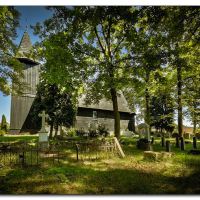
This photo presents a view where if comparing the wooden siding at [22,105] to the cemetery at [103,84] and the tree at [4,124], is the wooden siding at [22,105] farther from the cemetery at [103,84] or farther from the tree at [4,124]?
the cemetery at [103,84]

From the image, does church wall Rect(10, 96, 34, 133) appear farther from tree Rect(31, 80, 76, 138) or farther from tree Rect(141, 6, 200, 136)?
tree Rect(141, 6, 200, 136)

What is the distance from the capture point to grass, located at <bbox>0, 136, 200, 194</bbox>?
16.5 feet

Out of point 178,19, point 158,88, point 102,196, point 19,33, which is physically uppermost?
point 19,33

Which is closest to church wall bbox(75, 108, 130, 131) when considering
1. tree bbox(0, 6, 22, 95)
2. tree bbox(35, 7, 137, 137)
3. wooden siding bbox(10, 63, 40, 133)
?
wooden siding bbox(10, 63, 40, 133)

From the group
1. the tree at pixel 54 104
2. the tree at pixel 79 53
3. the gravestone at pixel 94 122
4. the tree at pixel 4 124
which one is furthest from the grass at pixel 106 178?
the tree at pixel 4 124

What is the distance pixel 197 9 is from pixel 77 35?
7.11m

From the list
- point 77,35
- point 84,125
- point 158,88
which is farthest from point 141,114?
point 77,35

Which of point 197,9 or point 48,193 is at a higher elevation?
point 197,9

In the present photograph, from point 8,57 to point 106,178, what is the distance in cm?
1012

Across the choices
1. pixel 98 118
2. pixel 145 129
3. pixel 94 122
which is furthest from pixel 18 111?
pixel 145 129

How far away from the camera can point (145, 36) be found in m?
10.3

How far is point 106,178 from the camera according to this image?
6062 millimetres

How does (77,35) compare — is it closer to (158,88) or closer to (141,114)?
(158,88)

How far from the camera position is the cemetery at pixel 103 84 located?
230 inches
